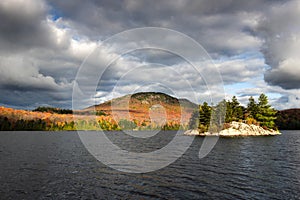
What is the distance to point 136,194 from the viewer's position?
94.1 feet

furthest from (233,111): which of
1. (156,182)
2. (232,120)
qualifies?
(156,182)

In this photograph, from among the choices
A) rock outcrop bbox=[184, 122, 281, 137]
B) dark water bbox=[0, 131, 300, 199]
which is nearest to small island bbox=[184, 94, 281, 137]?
rock outcrop bbox=[184, 122, 281, 137]

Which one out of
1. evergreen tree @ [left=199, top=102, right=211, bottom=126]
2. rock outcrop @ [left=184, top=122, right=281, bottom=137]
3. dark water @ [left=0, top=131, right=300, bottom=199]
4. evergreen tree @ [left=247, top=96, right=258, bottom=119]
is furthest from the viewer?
evergreen tree @ [left=247, top=96, right=258, bottom=119]

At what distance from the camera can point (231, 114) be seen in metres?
163

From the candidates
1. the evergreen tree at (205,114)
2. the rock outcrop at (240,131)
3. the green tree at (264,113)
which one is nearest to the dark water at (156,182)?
the rock outcrop at (240,131)

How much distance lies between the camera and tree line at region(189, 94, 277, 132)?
160375 mm

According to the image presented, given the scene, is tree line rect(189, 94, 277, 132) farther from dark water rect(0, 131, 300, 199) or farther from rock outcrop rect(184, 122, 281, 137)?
dark water rect(0, 131, 300, 199)

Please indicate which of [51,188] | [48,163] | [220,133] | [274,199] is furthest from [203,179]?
[220,133]

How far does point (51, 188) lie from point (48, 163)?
21.9 meters

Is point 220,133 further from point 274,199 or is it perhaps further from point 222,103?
point 274,199

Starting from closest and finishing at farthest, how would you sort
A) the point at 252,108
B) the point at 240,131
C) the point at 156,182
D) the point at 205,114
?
the point at 156,182 → the point at 240,131 → the point at 205,114 → the point at 252,108

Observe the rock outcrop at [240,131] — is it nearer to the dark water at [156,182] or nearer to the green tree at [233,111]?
the green tree at [233,111]

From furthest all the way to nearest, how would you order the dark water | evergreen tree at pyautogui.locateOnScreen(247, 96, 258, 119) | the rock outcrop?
evergreen tree at pyautogui.locateOnScreen(247, 96, 258, 119) < the rock outcrop < the dark water

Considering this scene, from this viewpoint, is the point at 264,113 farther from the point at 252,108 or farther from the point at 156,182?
the point at 156,182
